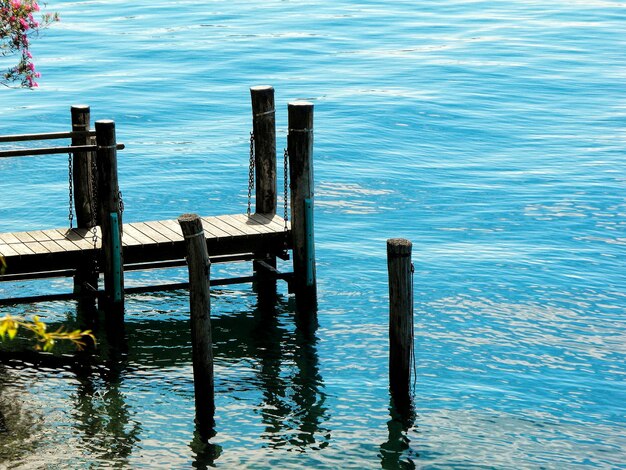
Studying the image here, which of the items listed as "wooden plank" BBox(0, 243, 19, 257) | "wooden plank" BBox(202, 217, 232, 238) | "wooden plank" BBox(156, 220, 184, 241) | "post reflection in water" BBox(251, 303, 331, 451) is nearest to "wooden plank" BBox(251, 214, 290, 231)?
"wooden plank" BBox(202, 217, 232, 238)

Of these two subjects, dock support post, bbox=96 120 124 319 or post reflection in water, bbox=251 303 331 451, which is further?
dock support post, bbox=96 120 124 319

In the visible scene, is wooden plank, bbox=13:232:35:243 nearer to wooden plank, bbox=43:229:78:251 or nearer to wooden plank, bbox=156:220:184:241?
wooden plank, bbox=43:229:78:251

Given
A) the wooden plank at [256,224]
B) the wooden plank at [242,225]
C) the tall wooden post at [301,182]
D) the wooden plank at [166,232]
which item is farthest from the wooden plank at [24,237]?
the tall wooden post at [301,182]

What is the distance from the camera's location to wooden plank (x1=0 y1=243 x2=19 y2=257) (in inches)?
519

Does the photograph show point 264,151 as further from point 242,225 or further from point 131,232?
point 131,232

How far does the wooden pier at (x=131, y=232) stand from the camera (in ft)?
43.6

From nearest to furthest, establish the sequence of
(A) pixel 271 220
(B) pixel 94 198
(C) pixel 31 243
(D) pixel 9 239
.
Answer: (C) pixel 31 243
(D) pixel 9 239
(B) pixel 94 198
(A) pixel 271 220

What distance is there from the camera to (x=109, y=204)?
43.5ft

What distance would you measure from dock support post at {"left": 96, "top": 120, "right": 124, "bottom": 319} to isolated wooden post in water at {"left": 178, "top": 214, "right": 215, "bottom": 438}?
202 centimetres

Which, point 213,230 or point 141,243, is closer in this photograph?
point 141,243

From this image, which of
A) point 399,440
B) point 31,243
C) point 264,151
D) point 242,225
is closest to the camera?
point 399,440

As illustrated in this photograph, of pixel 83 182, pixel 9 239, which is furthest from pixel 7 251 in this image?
pixel 83 182

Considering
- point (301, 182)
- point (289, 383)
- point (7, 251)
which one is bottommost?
point (289, 383)

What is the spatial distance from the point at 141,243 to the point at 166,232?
0.57 meters
